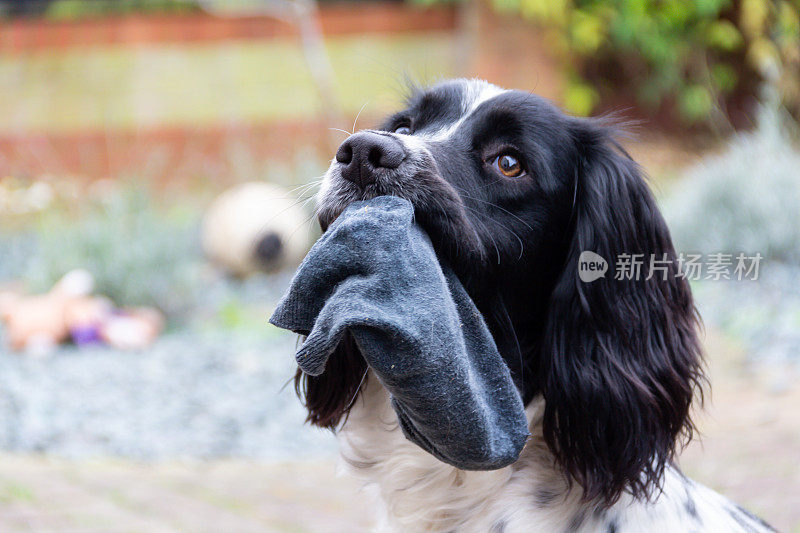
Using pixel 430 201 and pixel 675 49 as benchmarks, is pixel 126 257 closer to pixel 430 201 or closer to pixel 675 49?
pixel 430 201

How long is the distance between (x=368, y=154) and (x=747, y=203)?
6.10 metres

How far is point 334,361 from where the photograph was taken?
223 centimetres

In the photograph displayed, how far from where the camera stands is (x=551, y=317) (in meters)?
2.02

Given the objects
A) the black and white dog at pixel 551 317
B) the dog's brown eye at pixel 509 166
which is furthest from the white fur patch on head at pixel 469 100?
the dog's brown eye at pixel 509 166

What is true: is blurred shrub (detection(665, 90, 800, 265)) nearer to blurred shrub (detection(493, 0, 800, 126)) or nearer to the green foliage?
blurred shrub (detection(493, 0, 800, 126))

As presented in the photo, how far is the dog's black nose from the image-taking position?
→ 1.80 meters

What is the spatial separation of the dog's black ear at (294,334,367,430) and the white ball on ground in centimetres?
512

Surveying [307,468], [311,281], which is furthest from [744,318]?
[311,281]

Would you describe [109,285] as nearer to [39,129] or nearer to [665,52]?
[39,129]

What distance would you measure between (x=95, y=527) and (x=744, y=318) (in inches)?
174

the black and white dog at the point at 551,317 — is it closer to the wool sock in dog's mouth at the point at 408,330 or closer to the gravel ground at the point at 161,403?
the wool sock in dog's mouth at the point at 408,330

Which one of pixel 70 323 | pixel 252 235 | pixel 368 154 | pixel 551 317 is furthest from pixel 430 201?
pixel 252 235

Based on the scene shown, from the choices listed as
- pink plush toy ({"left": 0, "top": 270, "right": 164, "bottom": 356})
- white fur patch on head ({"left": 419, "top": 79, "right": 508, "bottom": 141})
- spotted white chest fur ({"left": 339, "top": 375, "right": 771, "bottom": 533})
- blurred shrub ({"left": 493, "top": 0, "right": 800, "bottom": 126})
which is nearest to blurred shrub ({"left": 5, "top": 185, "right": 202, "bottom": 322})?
pink plush toy ({"left": 0, "top": 270, "right": 164, "bottom": 356})

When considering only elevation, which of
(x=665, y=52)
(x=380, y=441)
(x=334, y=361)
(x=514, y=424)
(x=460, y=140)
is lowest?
(x=665, y=52)
